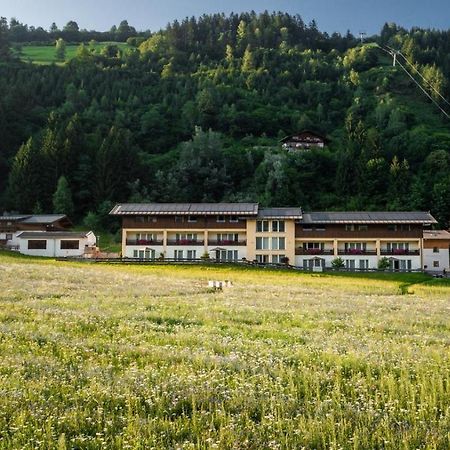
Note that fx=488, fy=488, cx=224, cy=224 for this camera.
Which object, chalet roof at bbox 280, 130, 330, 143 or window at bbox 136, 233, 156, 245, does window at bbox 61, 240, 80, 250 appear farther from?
chalet roof at bbox 280, 130, 330, 143

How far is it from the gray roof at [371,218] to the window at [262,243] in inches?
261

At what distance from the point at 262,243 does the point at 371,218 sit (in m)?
17.1

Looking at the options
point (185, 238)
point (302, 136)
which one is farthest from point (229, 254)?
point (302, 136)

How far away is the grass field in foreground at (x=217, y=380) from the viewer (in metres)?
7.84

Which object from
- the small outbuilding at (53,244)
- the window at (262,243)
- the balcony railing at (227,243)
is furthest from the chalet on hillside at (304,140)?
the small outbuilding at (53,244)

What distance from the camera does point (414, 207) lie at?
344 feet

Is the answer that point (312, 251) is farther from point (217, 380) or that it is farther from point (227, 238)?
point (217, 380)

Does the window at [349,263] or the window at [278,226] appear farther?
the window at [278,226]

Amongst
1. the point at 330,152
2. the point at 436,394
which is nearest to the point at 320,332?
the point at 436,394

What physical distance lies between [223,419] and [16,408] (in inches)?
143

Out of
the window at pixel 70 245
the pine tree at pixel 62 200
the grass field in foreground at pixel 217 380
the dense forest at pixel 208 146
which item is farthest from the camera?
the dense forest at pixel 208 146

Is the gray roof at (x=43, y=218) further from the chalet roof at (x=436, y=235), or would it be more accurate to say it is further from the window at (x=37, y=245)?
the chalet roof at (x=436, y=235)

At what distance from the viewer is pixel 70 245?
8050 cm

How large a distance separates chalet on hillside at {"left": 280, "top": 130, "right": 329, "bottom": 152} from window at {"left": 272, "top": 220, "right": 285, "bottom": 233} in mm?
75136
